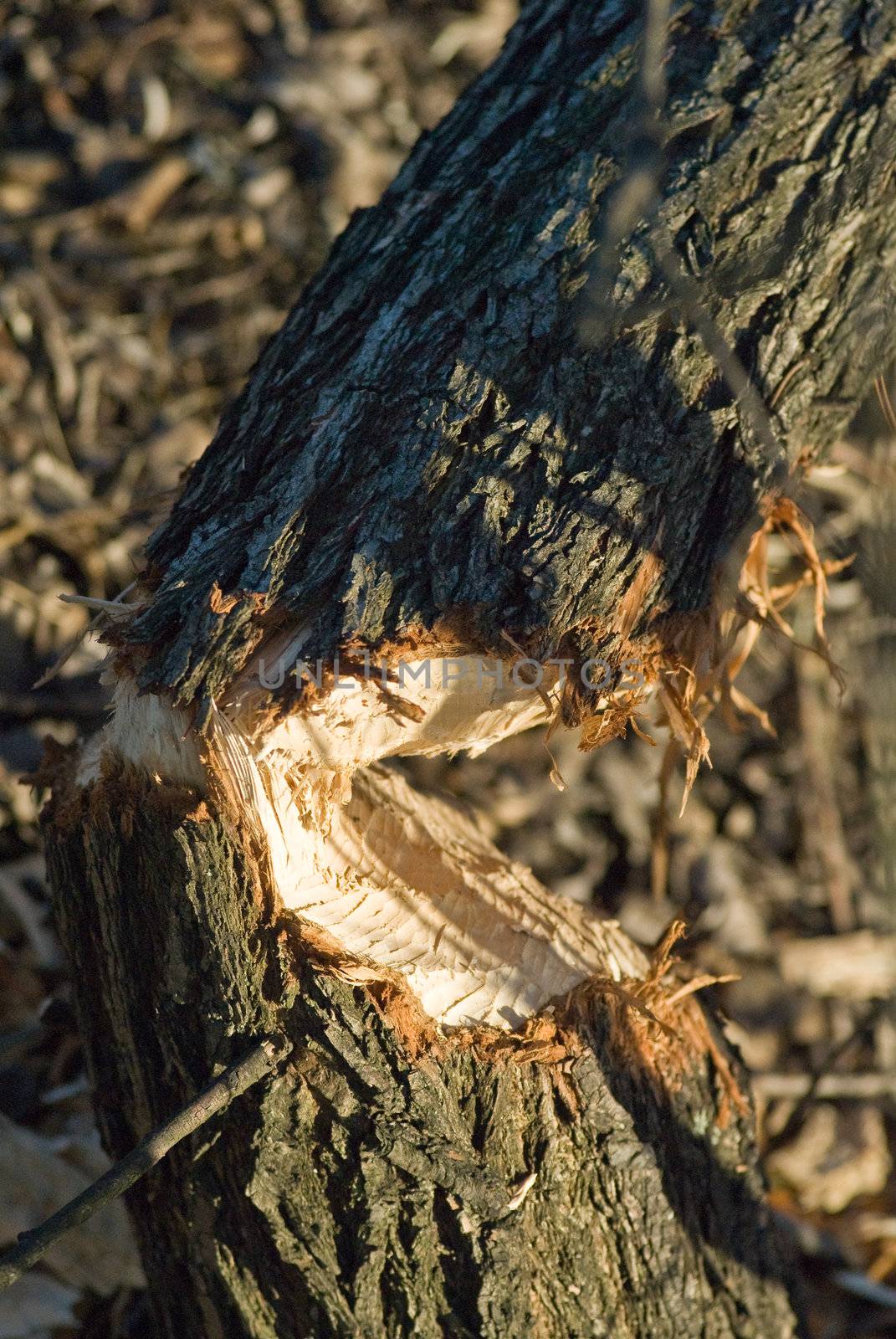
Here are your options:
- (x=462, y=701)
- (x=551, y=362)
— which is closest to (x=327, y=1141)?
(x=462, y=701)

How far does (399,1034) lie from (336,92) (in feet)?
9.79

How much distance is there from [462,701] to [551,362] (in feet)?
1.55

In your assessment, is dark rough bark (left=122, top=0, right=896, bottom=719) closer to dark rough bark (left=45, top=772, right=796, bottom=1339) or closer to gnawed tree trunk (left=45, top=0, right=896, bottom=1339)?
gnawed tree trunk (left=45, top=0, right=896, bottom=1339)

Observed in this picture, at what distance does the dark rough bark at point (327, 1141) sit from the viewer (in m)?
1.29

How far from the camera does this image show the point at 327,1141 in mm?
1292

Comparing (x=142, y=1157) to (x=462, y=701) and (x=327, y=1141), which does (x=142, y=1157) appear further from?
(x=462, y=701)

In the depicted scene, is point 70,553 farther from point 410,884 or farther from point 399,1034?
point 399,1034

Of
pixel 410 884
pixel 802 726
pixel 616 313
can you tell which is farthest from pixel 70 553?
pixel 802 726

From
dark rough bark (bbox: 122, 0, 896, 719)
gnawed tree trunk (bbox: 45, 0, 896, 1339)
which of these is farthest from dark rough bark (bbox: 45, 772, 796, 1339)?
dark rough bark (bbox: 122, 0, 896, 719)

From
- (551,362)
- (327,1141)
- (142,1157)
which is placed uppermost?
(551,362)

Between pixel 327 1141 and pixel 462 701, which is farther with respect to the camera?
Result: pixel 462 701

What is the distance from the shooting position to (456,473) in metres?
1.35

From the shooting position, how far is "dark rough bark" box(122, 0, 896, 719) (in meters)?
1.31

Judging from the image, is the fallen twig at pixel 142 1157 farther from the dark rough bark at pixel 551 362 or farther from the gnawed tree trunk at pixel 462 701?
the dark rough bark at pixel 551 362
